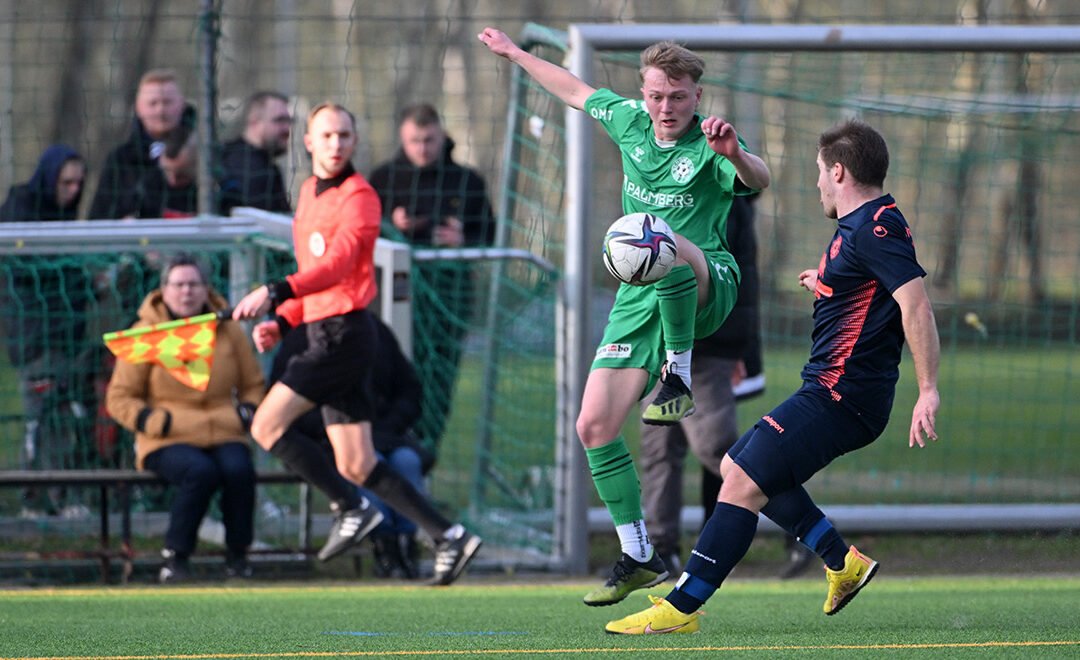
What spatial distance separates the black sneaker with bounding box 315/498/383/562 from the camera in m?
6.90

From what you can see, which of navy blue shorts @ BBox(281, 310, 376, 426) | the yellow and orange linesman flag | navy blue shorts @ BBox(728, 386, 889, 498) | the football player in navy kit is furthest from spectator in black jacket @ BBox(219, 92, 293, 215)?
navy blue shorts @ BBox(728, 386, 889, 498)

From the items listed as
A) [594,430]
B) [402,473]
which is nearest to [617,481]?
[594,430]

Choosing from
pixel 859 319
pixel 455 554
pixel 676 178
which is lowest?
pixel 455 554

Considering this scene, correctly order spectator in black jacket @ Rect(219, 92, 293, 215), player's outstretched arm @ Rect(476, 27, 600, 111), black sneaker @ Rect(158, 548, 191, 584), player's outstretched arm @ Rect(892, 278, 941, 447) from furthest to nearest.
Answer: spectator in black jacket @ Rect(219, 92, 293, 215), black sneaker @ Rect(158, 548, 191, 584), player's outstretched arm @ Rect(476, 27, 600, 111), player's outstretched arm @ Rect(892, 278, 941, 447)

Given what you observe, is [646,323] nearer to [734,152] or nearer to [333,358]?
[734,152]

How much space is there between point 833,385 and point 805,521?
2.17ft

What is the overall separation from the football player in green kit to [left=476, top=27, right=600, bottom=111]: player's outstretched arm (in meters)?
0.20

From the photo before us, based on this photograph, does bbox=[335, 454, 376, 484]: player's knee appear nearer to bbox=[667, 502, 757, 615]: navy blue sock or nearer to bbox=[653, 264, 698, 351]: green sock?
bbox=[653, 264, 698, 351]: green sock

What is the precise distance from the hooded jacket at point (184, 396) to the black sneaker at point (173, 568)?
1.69 ft

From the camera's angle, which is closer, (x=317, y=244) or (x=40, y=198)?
(x=317, y=244)

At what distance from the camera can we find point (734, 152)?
4.99 meters

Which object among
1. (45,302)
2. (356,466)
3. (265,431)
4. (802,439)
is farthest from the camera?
(45,302)

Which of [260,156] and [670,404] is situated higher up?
[260,156]

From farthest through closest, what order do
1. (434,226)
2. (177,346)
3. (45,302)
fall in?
(434,226)
(45,302)
(177,346)
